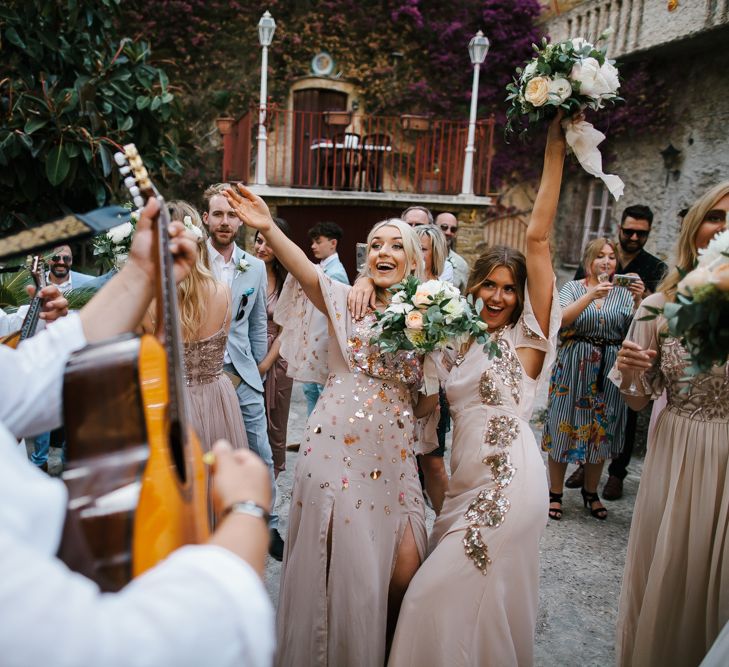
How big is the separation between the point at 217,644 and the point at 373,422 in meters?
1.98

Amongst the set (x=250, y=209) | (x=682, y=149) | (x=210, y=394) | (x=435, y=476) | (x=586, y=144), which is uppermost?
(x=682, y=149)

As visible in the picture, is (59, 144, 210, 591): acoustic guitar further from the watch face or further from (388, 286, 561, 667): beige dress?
the watch face

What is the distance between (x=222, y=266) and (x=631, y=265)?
3.37 metres

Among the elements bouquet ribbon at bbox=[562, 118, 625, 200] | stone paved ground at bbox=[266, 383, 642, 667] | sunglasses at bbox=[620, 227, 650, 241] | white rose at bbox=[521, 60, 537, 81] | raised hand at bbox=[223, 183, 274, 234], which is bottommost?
stone paved ground at bbox=[266, 383, 642, 667]

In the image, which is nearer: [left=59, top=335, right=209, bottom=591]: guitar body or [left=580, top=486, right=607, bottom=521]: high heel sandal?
[left=59, top=335, right=209, bottom=591]: guitar body

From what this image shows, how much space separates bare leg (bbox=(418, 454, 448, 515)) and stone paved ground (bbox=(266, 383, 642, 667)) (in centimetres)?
39

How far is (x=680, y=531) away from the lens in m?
2.67

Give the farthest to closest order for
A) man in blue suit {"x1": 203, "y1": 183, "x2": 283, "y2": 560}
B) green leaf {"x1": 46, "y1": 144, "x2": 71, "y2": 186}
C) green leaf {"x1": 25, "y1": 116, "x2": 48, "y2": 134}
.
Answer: green leaf {"x1": 46, "y1": 144, "x2": 71, "y2": 186}, green leaf {"x1": 25, "y1": 116, "x2": 48, "y2": 134}, man in blue suit {"x1": 203, "y1": 183, "x2": 283, "y2": 560}

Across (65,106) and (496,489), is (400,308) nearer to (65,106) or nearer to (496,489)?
(496,489)

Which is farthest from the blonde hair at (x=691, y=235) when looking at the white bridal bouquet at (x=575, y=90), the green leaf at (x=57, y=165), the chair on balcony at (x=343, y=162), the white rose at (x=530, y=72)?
the chair on balcony at (x=343, y=162)

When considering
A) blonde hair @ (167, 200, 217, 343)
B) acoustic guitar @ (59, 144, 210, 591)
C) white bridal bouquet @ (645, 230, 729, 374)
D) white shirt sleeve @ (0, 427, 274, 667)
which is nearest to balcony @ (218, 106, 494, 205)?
blonde hair @ (167, 200, 217, 343)

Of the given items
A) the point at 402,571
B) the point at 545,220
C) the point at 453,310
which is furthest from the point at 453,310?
the point at 402,571

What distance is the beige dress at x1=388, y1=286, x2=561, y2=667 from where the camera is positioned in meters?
2.39

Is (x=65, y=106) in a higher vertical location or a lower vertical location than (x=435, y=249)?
higher
